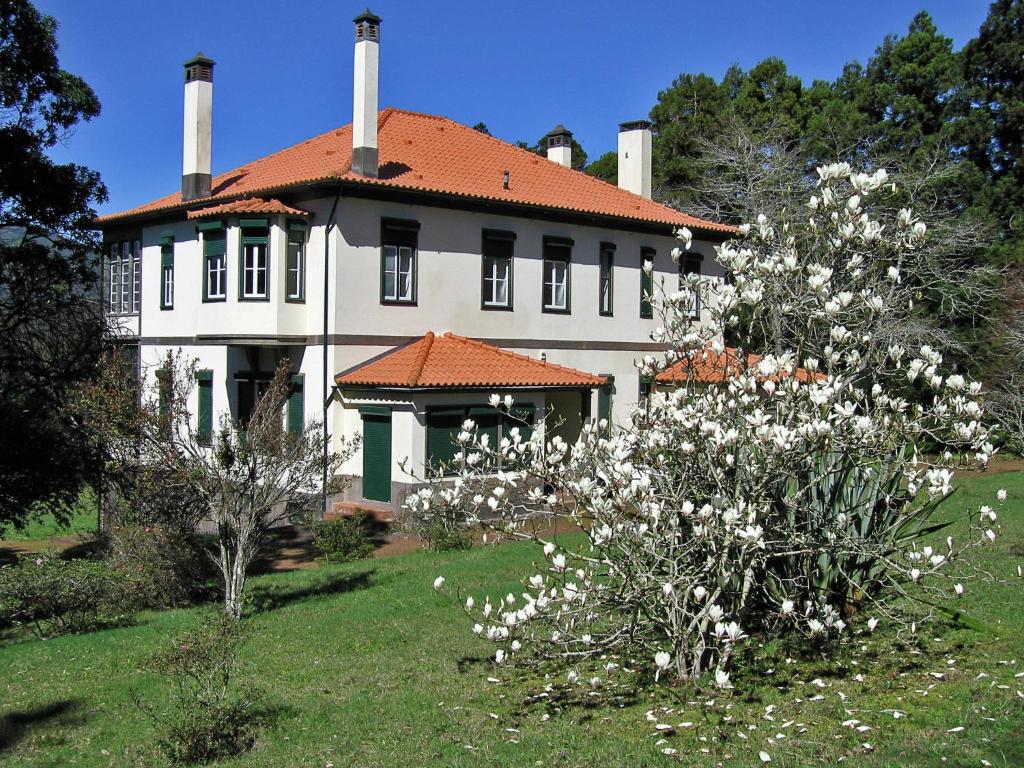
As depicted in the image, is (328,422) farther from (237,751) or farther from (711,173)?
(711,173)

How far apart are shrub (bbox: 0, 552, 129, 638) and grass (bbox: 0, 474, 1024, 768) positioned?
1.19 meters

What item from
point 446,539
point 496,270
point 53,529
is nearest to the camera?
point 446,539

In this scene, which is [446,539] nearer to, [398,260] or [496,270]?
[398,260]

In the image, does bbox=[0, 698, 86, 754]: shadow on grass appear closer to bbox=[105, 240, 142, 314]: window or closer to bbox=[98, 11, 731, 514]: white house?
bbox=[98, 11, 731, 514]: white house

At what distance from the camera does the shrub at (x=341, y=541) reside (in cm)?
1791

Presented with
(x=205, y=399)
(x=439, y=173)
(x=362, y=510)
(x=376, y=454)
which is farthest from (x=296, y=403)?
(x=439, y=173)

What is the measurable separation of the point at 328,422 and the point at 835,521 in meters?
15.5

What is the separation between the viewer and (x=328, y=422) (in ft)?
72.5

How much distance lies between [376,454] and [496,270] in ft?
18.9

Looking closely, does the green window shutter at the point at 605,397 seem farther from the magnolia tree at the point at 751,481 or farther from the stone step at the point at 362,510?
the magnolia tree at the point at 751,481

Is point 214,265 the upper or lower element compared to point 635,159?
lower

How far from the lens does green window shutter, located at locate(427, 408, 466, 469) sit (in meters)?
21.3

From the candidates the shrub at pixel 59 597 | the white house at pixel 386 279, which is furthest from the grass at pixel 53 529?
the shrub at pixel 59 597

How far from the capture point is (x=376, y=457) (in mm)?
21844
